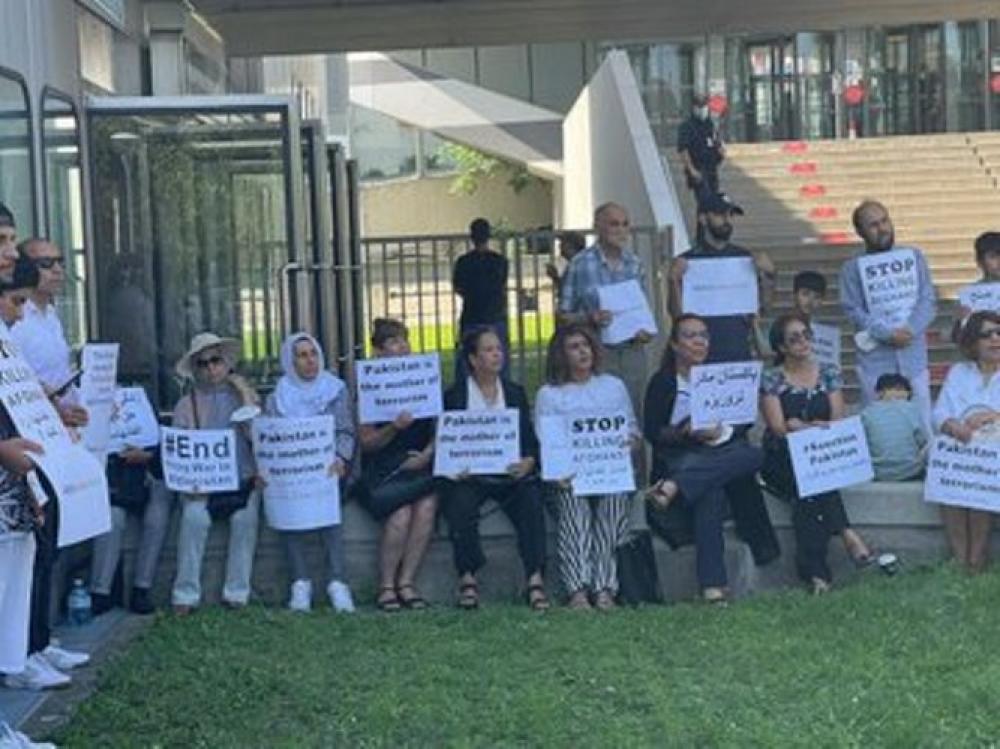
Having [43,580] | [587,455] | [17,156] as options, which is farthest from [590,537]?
[17,156]

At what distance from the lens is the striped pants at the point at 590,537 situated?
29.5 feet

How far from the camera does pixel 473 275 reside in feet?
42.9

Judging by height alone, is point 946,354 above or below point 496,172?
below

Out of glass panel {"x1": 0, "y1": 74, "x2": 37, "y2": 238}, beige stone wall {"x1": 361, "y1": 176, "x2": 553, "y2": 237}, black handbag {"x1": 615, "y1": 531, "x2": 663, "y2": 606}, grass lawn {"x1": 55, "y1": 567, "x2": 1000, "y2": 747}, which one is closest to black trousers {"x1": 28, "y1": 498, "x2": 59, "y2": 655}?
grass lawn {"x1": 55, "y1": 567, "x2": 1000, "y2": 747}

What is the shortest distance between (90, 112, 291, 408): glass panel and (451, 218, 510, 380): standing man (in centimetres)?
213

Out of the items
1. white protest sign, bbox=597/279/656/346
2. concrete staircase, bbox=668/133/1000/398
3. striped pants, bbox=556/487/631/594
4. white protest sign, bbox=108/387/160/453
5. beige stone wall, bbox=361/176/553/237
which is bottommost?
striped pants, bbox=556/487/631/594

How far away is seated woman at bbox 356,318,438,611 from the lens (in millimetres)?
9180

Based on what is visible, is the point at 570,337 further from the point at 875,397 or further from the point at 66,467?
the point at 66,467

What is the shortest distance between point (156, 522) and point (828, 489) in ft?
11.1

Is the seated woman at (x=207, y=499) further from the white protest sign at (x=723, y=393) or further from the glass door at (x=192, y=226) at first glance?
the white protest sign at (x=723, y=393)

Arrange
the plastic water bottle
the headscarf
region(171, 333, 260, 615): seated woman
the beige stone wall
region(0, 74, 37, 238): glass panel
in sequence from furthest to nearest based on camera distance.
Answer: the beige stone wall
the headscarf
region(171, 333, 260, 615): seated woman
region(0, 74, 37, 238): glass panel
the plastic water bottle

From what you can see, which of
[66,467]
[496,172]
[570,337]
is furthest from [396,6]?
[496,172]

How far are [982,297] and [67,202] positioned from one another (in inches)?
202

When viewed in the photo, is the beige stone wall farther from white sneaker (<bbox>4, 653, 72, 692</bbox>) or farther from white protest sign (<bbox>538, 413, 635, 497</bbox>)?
white sneaker (<bbox>4, 653, 72, 692</bbox>)
